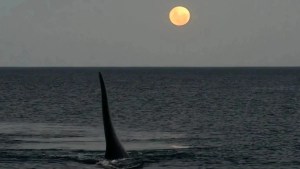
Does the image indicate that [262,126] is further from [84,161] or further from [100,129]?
[84,161]

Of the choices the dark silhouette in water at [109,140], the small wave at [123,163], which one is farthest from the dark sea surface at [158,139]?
the dark silhouette in water at [109,140]

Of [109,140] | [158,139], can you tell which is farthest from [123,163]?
[158,139]

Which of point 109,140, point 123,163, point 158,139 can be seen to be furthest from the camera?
point 158,139

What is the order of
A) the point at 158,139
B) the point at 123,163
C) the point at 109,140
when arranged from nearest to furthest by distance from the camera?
1. the point at 123,163
2. the point at 109,140
3. the point at 158,139

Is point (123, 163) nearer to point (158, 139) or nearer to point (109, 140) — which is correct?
point (109, 140)

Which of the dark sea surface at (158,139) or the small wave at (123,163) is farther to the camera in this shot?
the dark sea surface at (158,139)

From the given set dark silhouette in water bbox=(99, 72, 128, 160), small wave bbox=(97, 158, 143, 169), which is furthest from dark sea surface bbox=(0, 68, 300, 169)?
dark silhouette in water bbox=(99, 72, 128, 160)

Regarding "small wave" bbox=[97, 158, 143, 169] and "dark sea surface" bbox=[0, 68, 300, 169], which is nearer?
"small wave" bbox=[97, 158, 143, 169]

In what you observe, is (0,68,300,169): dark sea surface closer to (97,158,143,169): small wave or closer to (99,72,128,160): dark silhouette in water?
(97,158,143,169): small wave

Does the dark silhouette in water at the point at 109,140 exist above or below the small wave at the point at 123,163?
above

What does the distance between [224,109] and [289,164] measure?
66933 millimetres

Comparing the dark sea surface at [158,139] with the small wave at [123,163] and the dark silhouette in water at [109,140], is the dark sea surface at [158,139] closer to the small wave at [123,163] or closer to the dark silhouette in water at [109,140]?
the small wave at [123,163]

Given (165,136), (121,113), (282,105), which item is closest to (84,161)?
(165,136)

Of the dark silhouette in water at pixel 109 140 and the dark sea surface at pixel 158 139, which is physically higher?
the dark silhouette in water at pixel 109 140
